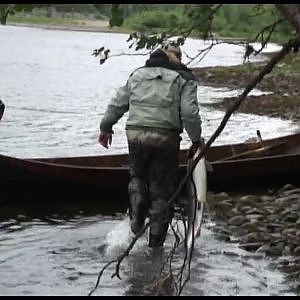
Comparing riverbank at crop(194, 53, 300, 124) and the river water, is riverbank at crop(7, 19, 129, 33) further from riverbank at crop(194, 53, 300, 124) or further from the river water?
the river water

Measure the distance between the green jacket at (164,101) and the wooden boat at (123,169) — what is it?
2.55m

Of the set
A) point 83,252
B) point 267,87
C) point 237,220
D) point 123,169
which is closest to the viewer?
point 83,252

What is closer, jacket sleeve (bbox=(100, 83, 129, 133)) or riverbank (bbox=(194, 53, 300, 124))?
jacket sleeve (bbox=(100, 83, 129, 133))

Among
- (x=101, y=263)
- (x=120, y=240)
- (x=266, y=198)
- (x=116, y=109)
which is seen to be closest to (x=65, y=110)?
(x=266, y=198)

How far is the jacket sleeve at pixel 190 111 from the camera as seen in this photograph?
24.4 ft

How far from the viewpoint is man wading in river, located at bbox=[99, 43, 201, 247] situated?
7539 mm

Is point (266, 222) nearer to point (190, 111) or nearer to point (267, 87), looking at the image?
point (190, 111)

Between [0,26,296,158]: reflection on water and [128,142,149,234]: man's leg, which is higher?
[128,142,149,234]: man's leg

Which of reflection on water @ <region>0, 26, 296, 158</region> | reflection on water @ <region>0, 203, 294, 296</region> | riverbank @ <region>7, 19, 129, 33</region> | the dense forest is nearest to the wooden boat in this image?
reflection on water @ <region>0, 203, 294, 296</region>

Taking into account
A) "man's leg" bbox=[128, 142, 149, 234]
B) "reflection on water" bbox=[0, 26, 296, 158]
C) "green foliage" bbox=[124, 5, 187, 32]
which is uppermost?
"green foliage" bbox=[124, 5, 187, 32]

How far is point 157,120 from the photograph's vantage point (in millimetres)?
7559

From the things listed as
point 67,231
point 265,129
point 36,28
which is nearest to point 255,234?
point 67,231

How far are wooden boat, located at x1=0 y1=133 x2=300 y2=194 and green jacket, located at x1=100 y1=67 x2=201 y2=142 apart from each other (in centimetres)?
255

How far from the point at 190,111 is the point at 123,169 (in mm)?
3497
